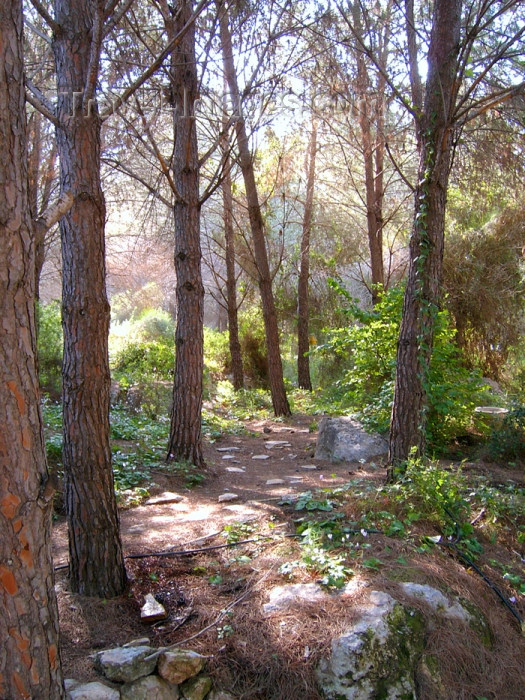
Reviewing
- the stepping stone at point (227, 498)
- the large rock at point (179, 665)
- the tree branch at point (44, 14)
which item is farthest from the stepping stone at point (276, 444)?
the tree branch at point (44, 14)

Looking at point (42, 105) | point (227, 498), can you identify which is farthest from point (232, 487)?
point (42, 105)

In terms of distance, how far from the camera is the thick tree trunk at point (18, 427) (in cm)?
181

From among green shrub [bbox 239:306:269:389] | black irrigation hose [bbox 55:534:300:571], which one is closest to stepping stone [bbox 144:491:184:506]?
black irrigation hose [bbox 55:534:300:571]

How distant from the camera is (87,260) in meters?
3.16

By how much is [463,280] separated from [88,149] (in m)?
10.0

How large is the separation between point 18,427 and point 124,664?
131 cm

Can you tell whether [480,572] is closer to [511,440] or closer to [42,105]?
[511,440]

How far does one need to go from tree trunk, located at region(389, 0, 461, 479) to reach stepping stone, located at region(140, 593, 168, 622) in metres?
2.37

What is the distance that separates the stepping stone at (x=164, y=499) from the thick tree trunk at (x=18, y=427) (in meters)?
3.02

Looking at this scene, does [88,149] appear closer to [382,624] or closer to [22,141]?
[22,141]

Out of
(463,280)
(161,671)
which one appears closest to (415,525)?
(161,671)

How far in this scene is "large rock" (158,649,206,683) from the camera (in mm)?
2502

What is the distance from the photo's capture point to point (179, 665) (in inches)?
99.3

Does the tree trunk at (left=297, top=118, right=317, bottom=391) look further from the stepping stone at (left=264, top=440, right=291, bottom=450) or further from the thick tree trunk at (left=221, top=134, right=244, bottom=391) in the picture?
the stepping stone at (left=264, top=440, right=291, bottom=450)
